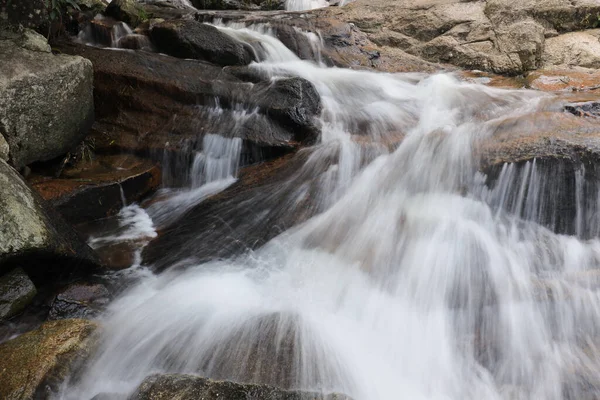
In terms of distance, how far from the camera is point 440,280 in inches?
154

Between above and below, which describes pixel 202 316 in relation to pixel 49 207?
below

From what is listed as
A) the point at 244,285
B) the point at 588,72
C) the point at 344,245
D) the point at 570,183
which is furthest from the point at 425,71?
the point at 244,285

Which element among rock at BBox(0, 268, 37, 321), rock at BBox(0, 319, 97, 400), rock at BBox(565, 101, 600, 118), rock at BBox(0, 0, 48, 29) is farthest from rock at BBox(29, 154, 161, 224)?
rock at BBox(565, 101, 600, 118)

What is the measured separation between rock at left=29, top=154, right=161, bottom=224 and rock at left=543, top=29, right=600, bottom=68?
7.97 m

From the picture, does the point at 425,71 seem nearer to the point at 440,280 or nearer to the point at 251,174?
the point at 251,174

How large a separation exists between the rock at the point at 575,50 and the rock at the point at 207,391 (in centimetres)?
853

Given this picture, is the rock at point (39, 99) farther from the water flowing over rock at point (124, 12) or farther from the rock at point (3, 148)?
the water flowing over rock at point (124, 12)

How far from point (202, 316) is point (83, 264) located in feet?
4.51

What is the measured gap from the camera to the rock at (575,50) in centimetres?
785

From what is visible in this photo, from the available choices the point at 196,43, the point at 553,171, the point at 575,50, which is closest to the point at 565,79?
the point at 575,50

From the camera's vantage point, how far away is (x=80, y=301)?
11.7ft

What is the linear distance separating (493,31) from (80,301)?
9.38m

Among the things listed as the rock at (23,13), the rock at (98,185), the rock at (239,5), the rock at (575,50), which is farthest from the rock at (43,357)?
the rock at (239,5)

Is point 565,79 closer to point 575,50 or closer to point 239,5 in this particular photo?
point 575,50
